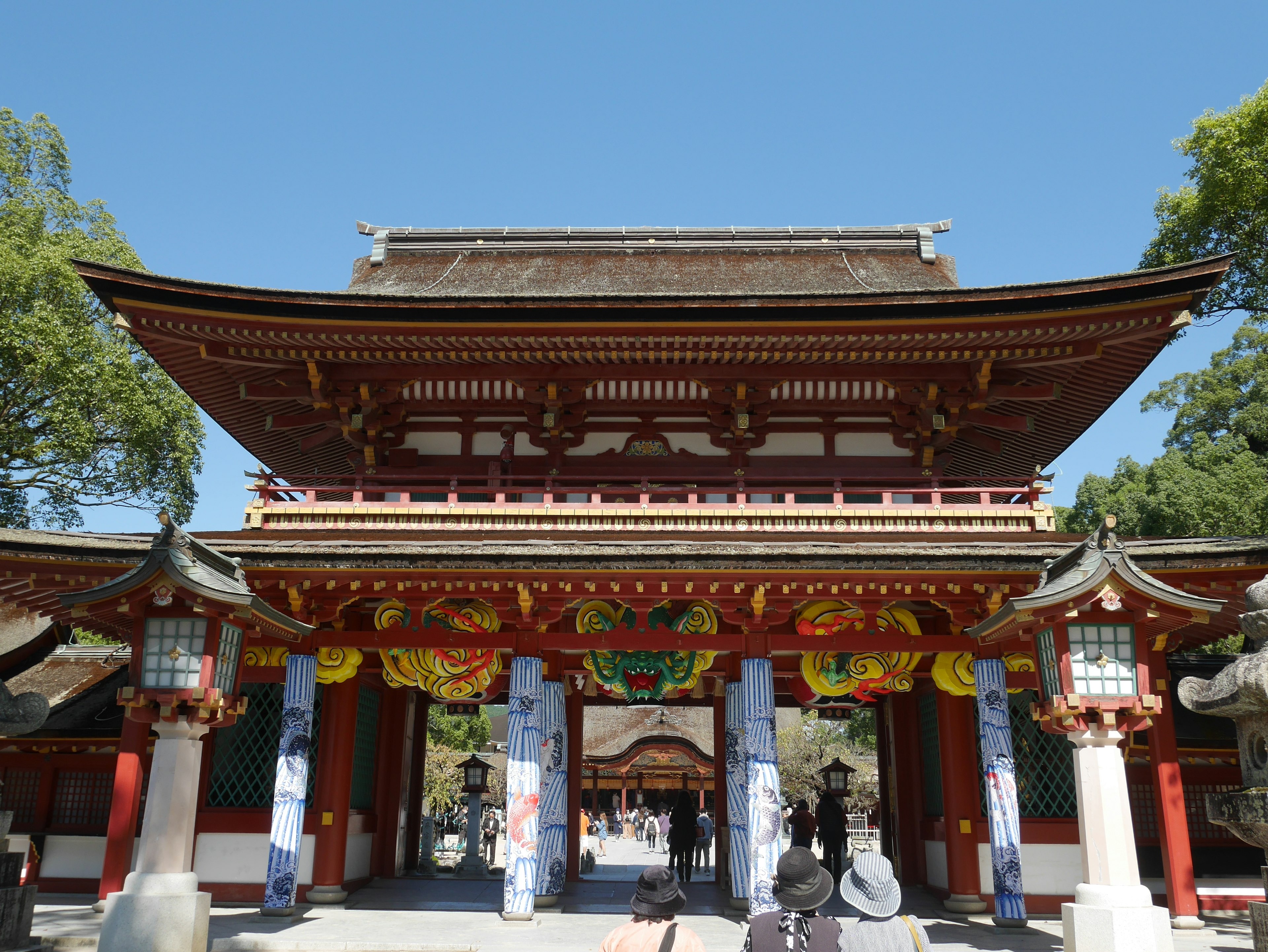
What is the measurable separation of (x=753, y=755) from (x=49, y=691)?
11.8 meters

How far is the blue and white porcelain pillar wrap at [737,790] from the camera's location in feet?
36.8

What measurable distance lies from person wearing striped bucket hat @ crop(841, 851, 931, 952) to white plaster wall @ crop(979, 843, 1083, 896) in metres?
8.61

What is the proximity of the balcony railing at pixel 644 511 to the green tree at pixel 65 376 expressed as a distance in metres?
14.5

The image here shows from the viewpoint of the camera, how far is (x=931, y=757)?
45.4 feet

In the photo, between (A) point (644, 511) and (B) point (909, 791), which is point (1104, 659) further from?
(B) point (909, 791)

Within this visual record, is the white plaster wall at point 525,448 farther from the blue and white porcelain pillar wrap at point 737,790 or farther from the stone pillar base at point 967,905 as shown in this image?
the stone pillar base at point 967,905

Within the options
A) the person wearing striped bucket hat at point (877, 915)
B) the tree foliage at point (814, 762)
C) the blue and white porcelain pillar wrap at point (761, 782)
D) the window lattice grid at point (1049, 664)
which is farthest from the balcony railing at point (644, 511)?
the tree foliage at point (814, 762)

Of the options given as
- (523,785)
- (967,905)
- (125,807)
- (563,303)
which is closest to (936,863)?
(967,905)

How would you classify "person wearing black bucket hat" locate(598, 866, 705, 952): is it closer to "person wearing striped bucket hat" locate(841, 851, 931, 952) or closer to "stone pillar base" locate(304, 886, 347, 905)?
"person wearing striped bucket hat" locate(841, 851, 931, 952)

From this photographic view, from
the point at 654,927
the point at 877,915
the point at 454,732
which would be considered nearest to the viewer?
the point at 877,915

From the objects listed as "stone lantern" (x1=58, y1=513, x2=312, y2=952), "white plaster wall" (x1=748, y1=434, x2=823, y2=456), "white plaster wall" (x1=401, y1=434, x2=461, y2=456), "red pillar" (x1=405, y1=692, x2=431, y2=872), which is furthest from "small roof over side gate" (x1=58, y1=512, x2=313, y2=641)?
"white plaster wall" (x1=748, y1=434, x2=823, y2=456)

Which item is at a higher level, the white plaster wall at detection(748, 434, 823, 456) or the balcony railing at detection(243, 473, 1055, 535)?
the white plaster wall at detection(748, 434, 823, 456)

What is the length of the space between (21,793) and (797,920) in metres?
14.3

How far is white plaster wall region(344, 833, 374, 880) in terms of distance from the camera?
12.9 metres
